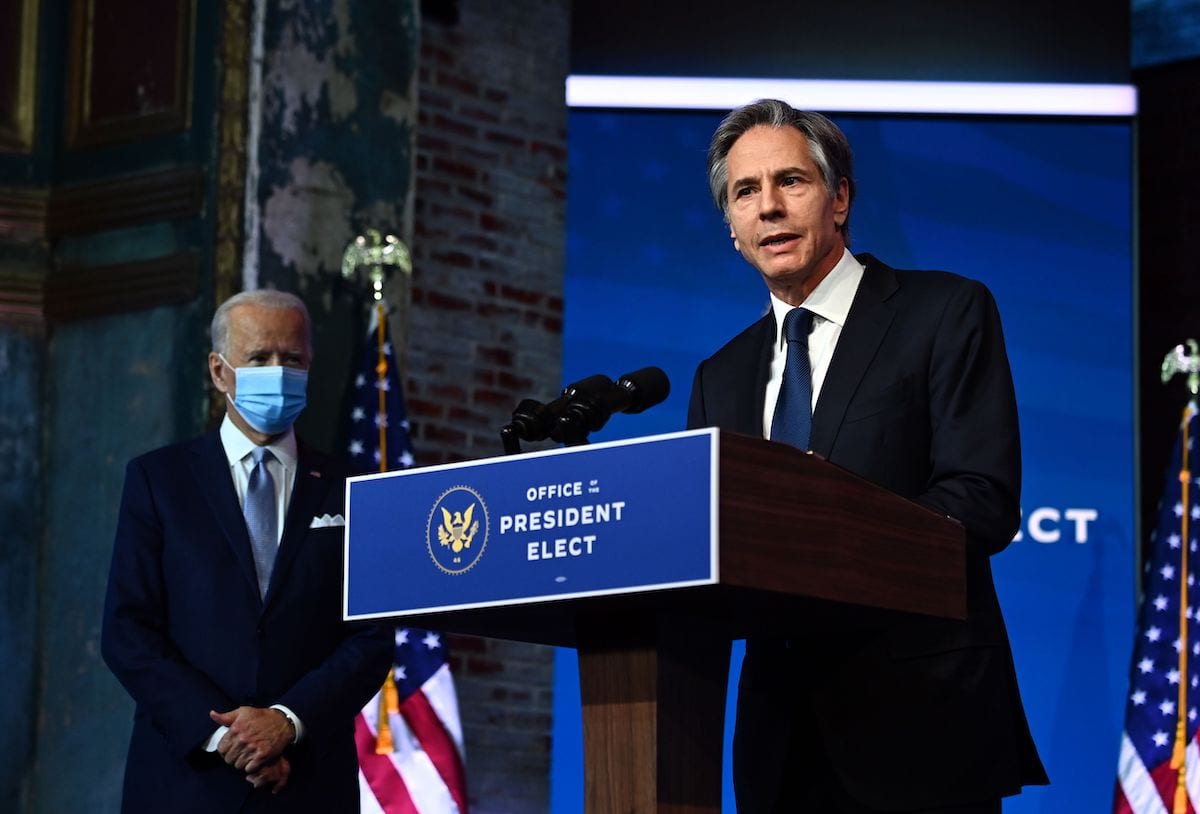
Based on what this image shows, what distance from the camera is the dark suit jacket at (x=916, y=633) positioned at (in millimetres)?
2490

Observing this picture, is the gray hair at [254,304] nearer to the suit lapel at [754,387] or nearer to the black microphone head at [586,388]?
the suit lapel at [754,387]

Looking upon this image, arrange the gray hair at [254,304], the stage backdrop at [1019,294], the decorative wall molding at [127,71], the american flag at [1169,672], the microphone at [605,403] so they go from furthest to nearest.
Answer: the stage backdrop at [1019,294] < the decorative wall molding at [127,71] < the american flag at [1169,672] < the gray hair at [254,304] < the microphone at [605,403]

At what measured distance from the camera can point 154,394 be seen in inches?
237

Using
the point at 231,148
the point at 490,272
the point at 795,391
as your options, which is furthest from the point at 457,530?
the point at 490,272

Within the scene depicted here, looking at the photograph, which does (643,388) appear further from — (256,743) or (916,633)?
(256,743)

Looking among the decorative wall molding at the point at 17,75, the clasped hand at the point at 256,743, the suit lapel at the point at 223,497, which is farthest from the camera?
the decorative wall molding at the point at 17,75

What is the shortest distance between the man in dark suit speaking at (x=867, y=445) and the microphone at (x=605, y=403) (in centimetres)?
24

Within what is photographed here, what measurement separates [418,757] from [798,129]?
3387mm

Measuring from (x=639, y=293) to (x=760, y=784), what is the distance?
470cm

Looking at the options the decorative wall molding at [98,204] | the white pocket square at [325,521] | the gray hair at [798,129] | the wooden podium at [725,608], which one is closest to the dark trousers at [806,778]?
the wooden podium at [725,608]

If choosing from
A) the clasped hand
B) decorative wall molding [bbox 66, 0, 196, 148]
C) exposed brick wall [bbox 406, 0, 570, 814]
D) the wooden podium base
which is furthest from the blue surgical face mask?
exposed brick wall [bbox 406, 0, 570, 814]

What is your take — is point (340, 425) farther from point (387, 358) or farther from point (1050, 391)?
point (1050, 391)

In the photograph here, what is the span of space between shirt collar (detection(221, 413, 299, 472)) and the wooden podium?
6.37 feet

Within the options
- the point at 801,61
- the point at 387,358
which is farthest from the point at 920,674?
the point at 801,61
